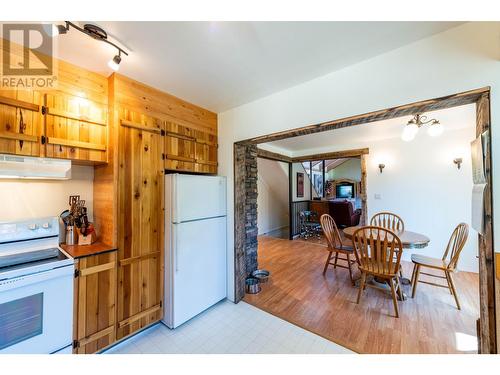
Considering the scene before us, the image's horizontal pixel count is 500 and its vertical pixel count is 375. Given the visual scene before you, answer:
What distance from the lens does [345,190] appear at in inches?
345

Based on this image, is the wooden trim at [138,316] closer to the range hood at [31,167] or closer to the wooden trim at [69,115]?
the range hood at [31,167]

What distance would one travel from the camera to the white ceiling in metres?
2.92

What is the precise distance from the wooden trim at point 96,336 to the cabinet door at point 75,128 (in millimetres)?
1467

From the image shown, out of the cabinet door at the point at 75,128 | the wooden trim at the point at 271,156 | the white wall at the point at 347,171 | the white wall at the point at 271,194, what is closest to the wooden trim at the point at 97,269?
the cabinet door at the point at 75,128

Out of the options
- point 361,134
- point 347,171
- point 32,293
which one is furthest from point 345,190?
point 32,293

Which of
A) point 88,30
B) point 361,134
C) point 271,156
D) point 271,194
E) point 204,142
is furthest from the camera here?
point 271,194

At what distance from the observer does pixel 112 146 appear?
179 cm

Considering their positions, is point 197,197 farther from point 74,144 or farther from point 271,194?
point 271,194

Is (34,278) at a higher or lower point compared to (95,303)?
higher

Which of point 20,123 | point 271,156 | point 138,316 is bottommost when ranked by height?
point 138,316

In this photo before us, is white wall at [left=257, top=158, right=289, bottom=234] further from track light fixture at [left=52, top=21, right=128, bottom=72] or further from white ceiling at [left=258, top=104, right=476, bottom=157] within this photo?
track light fixture at [left=52, top=21, right=128, bottom=72]

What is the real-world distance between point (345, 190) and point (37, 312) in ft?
30.8
